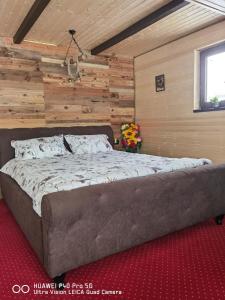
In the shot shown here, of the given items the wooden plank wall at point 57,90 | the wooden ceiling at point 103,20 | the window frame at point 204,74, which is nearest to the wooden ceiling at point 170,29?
the wooden ceiling at point 103,20

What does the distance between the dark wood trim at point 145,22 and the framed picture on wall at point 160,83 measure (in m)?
0.91

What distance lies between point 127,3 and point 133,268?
8.34 ft

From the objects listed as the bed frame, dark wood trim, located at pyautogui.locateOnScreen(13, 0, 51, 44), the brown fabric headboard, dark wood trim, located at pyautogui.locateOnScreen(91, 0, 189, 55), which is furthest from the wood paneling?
dark wood trim, located at pyautogui.locateOnScreen(13, 0, 51, 44)

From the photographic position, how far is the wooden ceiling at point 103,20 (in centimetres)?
256

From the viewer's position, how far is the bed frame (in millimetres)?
1542

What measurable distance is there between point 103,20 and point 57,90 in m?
1.34

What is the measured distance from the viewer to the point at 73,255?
1.60 m

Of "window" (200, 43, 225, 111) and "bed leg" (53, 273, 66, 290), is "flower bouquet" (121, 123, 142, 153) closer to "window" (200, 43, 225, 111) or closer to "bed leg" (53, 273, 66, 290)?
"window" (200, 43, 225, 111)

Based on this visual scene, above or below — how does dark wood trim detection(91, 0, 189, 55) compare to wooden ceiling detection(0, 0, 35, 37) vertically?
below

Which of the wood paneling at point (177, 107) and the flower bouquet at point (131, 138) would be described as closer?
the wood paneling at point (177, 107)

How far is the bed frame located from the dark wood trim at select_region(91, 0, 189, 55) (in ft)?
5.65

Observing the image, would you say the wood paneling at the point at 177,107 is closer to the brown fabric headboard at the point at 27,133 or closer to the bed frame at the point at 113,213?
the brown fabric headboard at the point at 27,133

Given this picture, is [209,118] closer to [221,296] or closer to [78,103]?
[78,103]

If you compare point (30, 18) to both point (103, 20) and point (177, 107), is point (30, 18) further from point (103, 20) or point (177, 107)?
point (177, 107)
